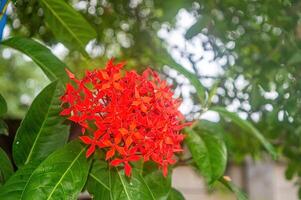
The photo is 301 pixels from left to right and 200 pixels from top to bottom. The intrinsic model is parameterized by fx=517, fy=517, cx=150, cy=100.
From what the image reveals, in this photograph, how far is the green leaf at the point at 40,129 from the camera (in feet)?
3.75

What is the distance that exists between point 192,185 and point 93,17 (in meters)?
2.74

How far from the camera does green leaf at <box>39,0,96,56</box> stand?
1369mm

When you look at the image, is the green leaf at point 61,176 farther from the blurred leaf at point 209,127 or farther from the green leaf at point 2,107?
the blurred leaf at point 209,127

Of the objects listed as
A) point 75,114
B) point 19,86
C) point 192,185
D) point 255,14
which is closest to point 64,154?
point 75,114

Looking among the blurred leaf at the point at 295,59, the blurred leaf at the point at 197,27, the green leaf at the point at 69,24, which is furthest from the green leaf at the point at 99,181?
the blurred leaf at the point at 295,59

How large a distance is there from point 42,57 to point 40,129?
0.64 ft

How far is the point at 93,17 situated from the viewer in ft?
6.49

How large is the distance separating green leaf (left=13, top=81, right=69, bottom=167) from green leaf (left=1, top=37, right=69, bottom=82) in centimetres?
9

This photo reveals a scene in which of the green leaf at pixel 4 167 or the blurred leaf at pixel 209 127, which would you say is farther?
the blurred leaf at pixel 209 127

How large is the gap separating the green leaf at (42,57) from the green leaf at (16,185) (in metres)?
0.26

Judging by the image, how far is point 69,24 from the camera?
55.2 inches

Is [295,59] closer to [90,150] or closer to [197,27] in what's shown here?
[197,27]

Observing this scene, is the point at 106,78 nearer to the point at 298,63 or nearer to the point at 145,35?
the point at 298,63

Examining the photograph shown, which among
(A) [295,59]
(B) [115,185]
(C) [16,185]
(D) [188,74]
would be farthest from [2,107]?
(A) [295,59]
